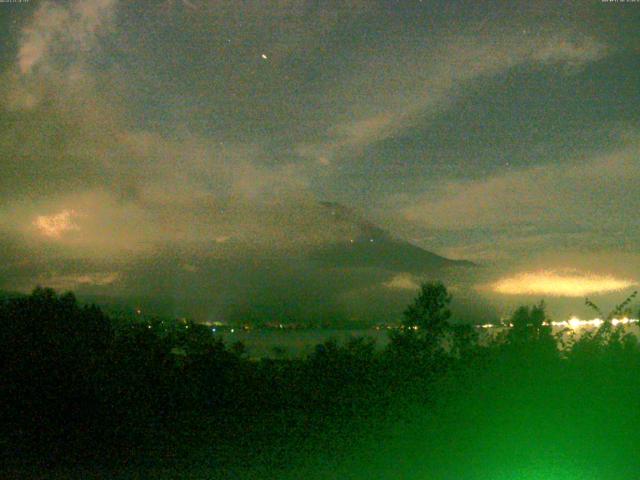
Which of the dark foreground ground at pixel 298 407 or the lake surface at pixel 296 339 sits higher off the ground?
the lake surface at pixel 296 339

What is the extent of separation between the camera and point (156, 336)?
474 inches

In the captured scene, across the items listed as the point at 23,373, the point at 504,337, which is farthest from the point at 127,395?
the point at 504,337

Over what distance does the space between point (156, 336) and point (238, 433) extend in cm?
248

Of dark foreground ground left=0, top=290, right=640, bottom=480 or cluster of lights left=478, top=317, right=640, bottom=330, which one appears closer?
dark foreground ground left=0, top=290, right=640, bottom=480

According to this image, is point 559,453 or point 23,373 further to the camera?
point 23,373

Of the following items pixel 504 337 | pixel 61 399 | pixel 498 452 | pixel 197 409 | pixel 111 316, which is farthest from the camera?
pixel 504 337

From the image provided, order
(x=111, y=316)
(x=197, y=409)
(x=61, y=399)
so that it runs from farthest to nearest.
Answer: (x=111, y=316)
(x=197, y=409)
(x=61, y=399)

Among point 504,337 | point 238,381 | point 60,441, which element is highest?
point 504,337

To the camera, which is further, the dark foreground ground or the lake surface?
the lake surface

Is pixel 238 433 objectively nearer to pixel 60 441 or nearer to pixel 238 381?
pixel 238 381

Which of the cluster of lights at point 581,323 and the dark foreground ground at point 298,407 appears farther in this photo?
the cluster of lights at point 581,323

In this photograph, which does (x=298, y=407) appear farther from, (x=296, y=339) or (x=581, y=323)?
(x=581, y=323)

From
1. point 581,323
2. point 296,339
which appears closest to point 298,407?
point 296,339

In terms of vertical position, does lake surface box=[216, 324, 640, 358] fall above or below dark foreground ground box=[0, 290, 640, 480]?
above
